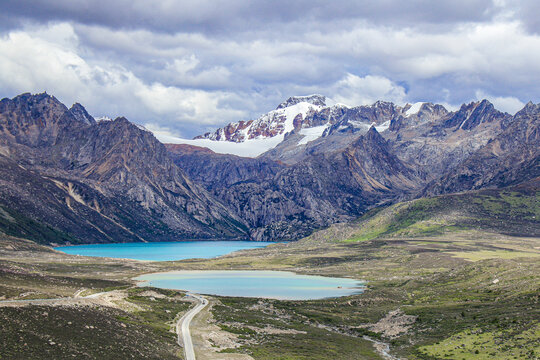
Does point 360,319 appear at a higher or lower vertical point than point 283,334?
lower

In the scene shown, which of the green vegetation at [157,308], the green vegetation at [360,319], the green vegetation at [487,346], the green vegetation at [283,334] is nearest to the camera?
the green vegetation at [487,346]

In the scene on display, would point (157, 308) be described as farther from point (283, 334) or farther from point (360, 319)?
point (360, 319)

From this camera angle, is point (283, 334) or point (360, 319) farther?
point (360, 319)

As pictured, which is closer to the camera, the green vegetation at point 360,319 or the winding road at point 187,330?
the winding road at point 187,330

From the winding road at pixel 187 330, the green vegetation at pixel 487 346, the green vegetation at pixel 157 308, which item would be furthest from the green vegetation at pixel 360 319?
the winding road at pixel 187 330

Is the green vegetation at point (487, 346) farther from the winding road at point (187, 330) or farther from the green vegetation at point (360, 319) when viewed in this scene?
the winding road at point (187, 330)

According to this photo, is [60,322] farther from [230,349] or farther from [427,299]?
[427,299]

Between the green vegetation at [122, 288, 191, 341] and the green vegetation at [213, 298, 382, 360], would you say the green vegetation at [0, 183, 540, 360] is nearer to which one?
the green vegetation at [213, 298, 382, 360]

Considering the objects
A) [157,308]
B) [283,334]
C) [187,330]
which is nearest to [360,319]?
[283,334]

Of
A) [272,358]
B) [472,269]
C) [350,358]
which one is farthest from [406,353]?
[472,269]
